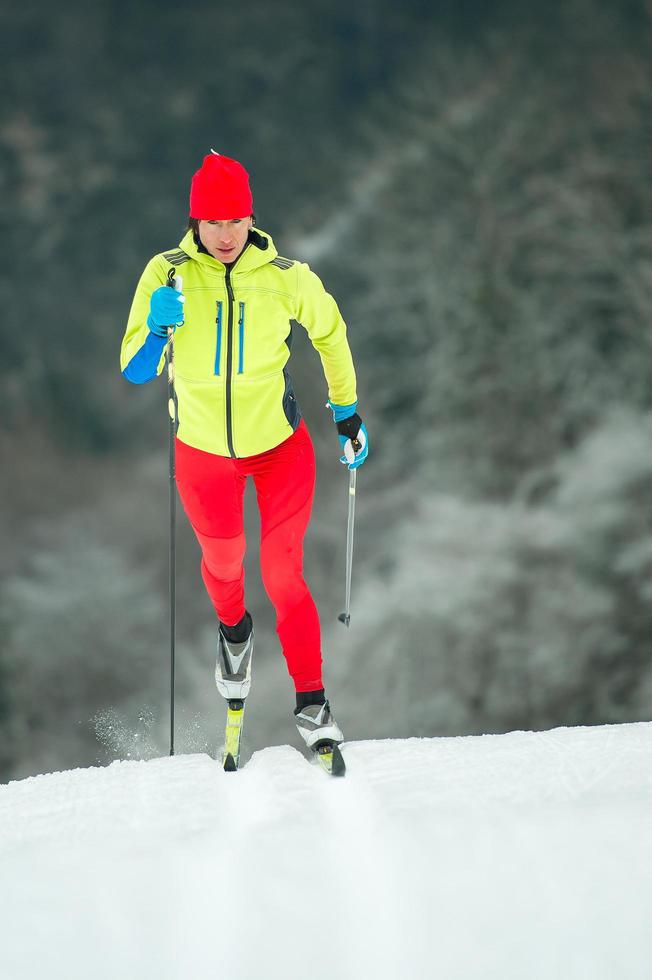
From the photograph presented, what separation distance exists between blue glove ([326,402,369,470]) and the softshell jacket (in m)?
0.23

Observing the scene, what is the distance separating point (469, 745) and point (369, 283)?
20.8 metres

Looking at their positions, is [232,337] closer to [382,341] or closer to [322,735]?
[322,735]

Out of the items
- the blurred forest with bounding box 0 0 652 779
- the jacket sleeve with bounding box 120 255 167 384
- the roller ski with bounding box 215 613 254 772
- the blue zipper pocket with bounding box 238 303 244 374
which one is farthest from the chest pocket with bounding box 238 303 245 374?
the blurred forest with bounding box 0 0 652 779

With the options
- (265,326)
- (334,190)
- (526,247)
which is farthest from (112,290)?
(265,326)

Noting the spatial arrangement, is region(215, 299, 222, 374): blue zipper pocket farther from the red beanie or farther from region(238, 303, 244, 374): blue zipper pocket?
the red beanie

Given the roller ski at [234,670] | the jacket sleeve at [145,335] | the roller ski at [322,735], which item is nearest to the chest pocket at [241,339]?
the jacket sleeve at [145,335]

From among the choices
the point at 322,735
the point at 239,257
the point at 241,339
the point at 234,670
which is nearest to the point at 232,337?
the point at 241,339

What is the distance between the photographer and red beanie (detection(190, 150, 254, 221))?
2.57m

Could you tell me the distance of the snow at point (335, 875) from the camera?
6.56ft

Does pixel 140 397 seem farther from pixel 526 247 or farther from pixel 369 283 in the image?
pixel 526 247

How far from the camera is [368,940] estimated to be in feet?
6.65

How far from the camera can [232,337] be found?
2693mm

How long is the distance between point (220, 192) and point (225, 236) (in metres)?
0.12

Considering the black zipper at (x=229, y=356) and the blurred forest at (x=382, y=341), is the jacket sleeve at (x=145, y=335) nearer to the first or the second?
the black zipper at (x=229, y=356)
